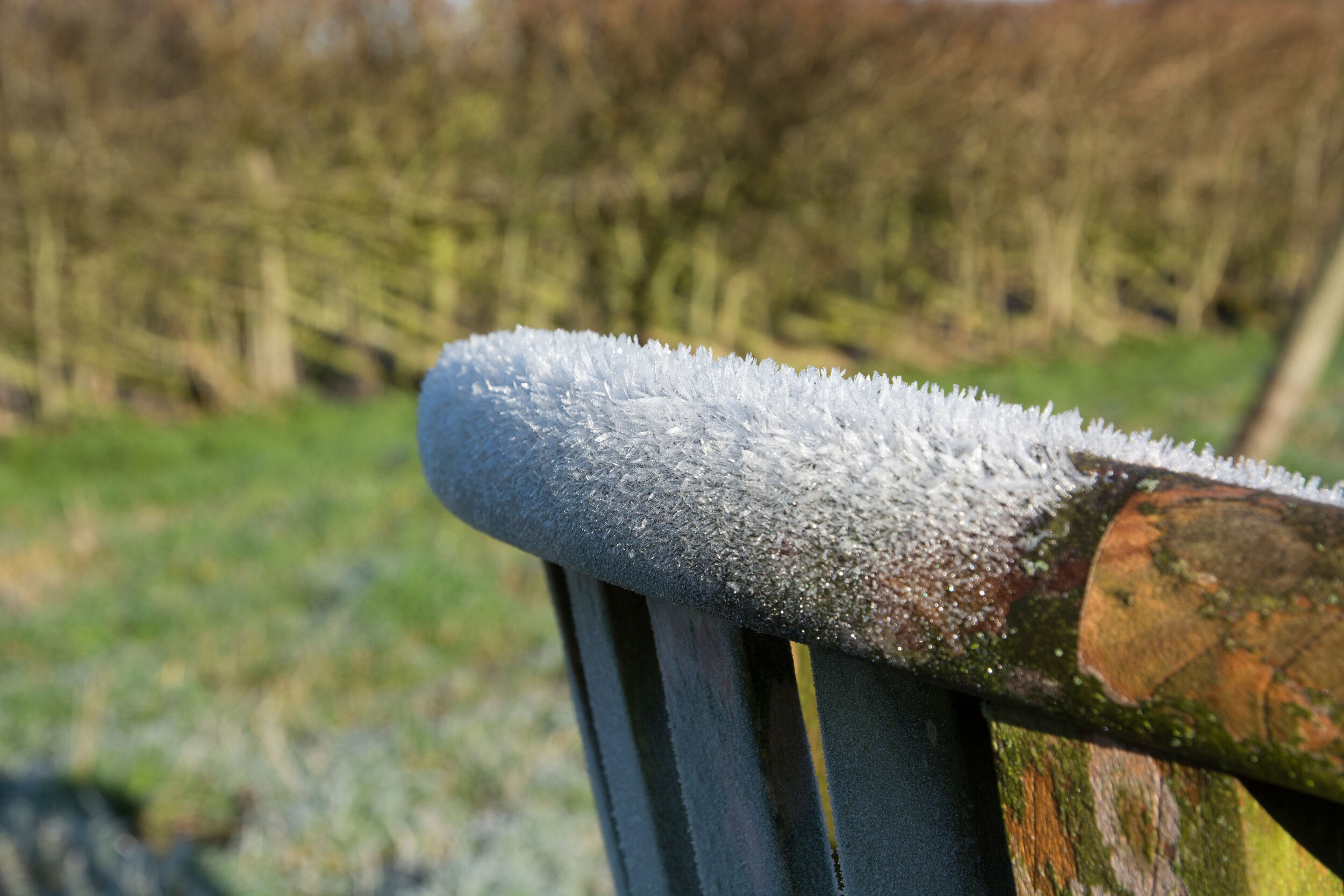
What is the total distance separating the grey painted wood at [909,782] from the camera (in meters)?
0.53

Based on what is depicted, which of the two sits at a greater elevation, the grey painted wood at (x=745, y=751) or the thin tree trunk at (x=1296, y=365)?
the grey painted wood at (x=745, y=751)

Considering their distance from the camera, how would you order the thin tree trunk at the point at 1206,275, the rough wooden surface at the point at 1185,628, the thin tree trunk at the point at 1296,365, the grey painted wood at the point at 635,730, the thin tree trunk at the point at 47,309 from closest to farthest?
the rough wooden surface at the point at 1185,628 → the grey painted wood at the point at 635,730 → the thin tree trunk at the point at 1296,365 → the thin tree trunk at the point at 47,309 → the thin tree trunk at the point at 1206,275

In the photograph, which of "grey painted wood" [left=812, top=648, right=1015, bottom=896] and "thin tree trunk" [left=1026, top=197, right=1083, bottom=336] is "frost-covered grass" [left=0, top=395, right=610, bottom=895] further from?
"thin tree trunk" [left=1026, top=197, right=1083, bottom=336]

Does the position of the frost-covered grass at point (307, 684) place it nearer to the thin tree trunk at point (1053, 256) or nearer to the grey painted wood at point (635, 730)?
the grey painted wood at point (635, 730)

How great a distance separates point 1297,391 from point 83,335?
26.4ft

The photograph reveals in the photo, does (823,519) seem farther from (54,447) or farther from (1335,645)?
(54,447)

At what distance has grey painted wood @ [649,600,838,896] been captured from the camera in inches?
25.1

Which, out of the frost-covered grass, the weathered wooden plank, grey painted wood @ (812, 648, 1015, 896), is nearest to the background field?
the frost-covered grass

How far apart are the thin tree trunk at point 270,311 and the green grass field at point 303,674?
2.27 metres

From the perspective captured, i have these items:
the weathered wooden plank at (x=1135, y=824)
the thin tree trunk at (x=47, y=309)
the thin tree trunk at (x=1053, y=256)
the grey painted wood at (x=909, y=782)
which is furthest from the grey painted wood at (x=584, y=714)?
the thin tree trunk at (x=1053, y=256)

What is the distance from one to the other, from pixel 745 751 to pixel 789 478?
257 millimetres

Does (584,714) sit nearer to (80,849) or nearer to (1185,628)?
(1185,628)

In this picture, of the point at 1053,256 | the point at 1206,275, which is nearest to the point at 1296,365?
the point at 1053,256

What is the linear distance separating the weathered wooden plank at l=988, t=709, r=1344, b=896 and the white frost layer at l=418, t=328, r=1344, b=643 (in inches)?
3.4
